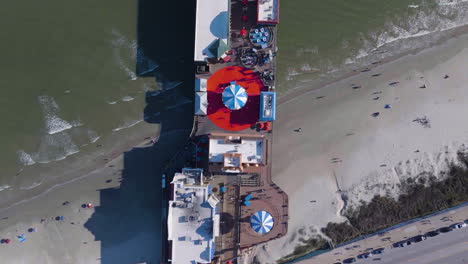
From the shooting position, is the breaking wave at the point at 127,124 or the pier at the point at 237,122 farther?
the breaking wave at the point at 127,124

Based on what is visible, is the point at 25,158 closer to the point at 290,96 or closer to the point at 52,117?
the point at 52,117

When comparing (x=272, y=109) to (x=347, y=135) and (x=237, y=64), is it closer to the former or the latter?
(x=237, y=64)

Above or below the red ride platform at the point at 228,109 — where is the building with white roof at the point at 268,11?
above

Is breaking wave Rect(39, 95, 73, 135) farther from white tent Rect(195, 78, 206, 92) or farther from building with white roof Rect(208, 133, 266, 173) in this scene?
building with white roof Rect(208, 133, 266, 173)

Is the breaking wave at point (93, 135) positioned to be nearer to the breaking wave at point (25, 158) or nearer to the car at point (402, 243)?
the breaking wave at point (25, 158)

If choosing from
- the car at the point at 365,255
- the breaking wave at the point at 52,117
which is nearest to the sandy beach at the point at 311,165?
the car at the point at 365,255

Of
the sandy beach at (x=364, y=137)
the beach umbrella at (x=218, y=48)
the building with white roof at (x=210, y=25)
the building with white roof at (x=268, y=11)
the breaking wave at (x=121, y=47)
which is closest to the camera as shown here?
the beach umbrella at (x=218, y=48)
